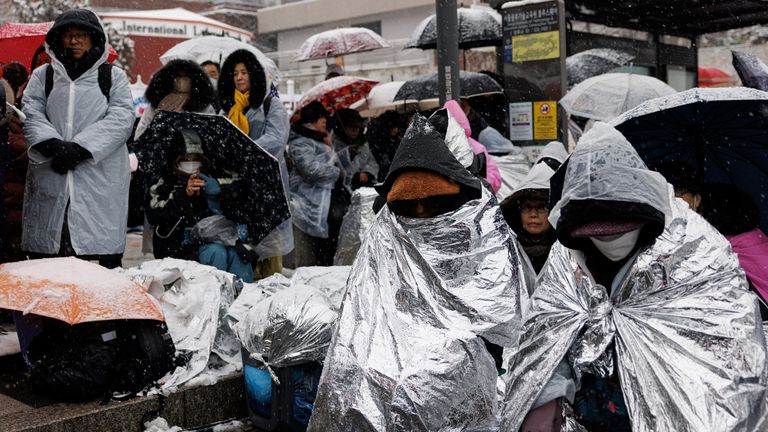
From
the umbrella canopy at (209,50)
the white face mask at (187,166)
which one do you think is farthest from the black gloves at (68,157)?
the umbrella canopy at (209,50)

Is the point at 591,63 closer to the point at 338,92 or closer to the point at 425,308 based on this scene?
the point at 338,92

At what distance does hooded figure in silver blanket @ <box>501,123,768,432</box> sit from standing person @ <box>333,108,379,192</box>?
6.35 metres

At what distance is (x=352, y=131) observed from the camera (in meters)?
10.1

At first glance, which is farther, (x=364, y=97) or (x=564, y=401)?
(x=364, y=97)

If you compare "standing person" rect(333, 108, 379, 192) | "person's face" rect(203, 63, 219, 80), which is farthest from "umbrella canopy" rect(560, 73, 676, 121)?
"person's face" rect(203, 63, 219, 80)

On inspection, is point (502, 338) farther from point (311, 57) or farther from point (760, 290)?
point (311, 57)

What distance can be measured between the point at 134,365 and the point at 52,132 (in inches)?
72.8

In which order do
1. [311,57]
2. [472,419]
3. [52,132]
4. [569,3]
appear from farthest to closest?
[311,57] < [569,3] < [52,132] < [472,419]

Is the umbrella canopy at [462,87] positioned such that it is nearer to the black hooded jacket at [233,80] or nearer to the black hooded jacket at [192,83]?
the black hooded jacket at [233,80]

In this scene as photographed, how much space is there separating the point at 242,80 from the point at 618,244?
17.4ft

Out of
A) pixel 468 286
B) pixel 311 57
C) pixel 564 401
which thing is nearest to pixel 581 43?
pixel 311 57

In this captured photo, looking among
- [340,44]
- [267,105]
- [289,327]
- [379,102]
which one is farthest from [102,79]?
[340,44]

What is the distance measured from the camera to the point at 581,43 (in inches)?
471

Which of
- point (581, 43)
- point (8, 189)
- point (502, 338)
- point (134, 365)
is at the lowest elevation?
point (134, 365)
